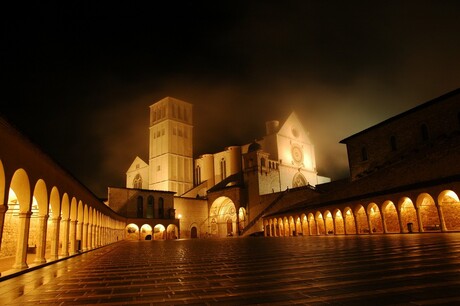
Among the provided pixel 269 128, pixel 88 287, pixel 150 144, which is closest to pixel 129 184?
pixel 150 144

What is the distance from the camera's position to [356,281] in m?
5.19

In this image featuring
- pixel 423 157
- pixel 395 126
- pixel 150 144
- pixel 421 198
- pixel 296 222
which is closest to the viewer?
pixel 421 198

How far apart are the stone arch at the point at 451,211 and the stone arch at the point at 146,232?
3980 centimetres

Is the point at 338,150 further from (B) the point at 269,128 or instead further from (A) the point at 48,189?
(A) the point at 48,189

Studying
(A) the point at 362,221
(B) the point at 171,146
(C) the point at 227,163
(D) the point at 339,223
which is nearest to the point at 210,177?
(C) the point at 227,163

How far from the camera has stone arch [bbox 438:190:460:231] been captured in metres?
22.4

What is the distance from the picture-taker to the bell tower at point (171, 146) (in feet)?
237

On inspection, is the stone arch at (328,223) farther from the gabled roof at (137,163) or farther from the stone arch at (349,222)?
the gabled roof at (137,163)

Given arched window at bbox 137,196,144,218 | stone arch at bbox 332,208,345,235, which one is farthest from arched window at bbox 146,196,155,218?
stone arch at bbox 332,208,345,235

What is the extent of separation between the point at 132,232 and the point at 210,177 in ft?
73.4

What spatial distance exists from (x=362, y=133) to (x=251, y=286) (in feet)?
118

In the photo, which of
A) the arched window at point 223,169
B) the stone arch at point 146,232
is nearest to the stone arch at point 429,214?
the stone arch at point 146,232

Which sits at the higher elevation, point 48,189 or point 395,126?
point 395,126

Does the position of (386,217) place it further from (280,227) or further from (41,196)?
(41,196)
